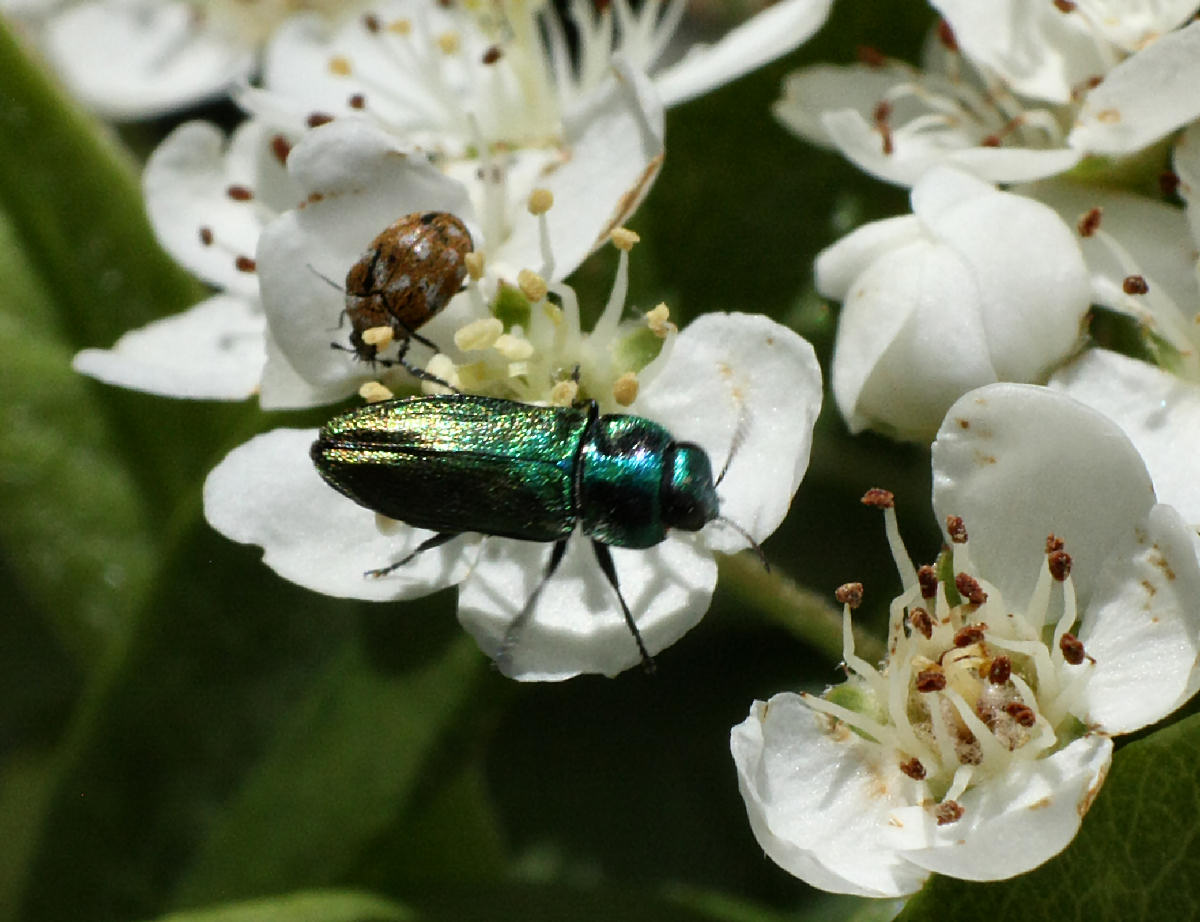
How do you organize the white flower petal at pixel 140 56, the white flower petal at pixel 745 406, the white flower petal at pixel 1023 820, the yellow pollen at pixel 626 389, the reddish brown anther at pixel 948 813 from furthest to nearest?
the white flower petal at pixel 140 56
the yellow pollen at pixel 626 389
the white flower petal at pixel 745 406
the reddish brown anther at pixel 948 813
the white flower petal at pixel 1023 820

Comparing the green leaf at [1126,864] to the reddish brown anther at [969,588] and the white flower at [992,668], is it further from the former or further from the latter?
the reddish brown anther at [969,588]

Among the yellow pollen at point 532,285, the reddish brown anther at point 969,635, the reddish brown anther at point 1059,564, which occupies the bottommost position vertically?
the reddish brown anther at point 969,635

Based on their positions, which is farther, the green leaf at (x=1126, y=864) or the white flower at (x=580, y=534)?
the white flower at (x=580, y=534)

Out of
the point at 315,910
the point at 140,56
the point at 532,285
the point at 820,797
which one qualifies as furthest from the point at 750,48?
the point at 140,56

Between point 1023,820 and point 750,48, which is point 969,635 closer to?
point 1023,820

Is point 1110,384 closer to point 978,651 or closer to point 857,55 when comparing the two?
point 978,651

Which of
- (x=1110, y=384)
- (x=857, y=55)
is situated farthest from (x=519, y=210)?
(x=1110, y=384)

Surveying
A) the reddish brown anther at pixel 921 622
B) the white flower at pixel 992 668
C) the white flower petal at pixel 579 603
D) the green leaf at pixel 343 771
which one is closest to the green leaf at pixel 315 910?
the green leaf at pixel 343 771
